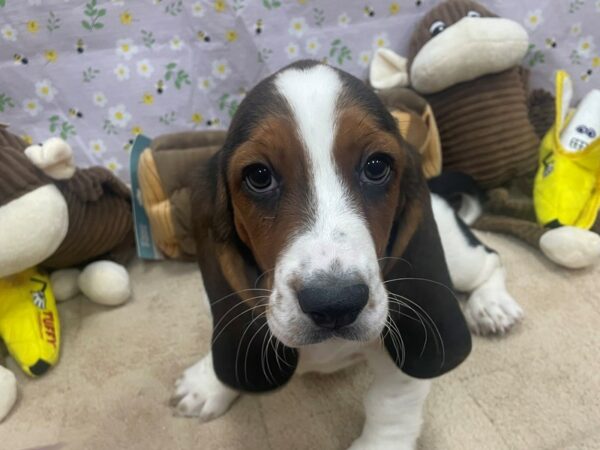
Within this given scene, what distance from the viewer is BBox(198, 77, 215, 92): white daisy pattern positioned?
9.75 feet

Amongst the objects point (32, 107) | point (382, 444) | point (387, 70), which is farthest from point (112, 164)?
point (382, 444)

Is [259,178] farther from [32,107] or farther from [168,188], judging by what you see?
[32,107]

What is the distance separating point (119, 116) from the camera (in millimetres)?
2984

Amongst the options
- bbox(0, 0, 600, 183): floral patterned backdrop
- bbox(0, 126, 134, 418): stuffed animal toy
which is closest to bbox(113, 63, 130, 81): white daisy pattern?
bbox(0, 0, 600, 183): floral patterned backdrop

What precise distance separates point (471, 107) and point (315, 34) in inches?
35.1

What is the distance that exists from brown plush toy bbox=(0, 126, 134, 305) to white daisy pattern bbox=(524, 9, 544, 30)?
2.29 metres

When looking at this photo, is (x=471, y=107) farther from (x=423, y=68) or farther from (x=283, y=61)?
(x=283, y=61)

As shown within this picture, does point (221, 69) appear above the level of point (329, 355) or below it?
above

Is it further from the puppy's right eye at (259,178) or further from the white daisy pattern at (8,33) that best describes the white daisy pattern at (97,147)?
the puppy's right eye at (259,178)

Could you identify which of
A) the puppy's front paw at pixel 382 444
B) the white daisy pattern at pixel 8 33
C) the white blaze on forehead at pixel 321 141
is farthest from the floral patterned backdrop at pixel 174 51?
the puppy's front paw at pixel 382 444

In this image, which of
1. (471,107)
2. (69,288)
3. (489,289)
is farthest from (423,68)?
(69,288)

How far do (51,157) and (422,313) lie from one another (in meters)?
1.52

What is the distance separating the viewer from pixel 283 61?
298cm

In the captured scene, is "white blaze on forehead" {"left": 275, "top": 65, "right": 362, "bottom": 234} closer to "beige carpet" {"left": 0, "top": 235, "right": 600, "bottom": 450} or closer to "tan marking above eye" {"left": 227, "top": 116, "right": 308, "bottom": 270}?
"tan marking above eye" {"left": 227, "top": 116, "right": 308, "bottom": 270}
